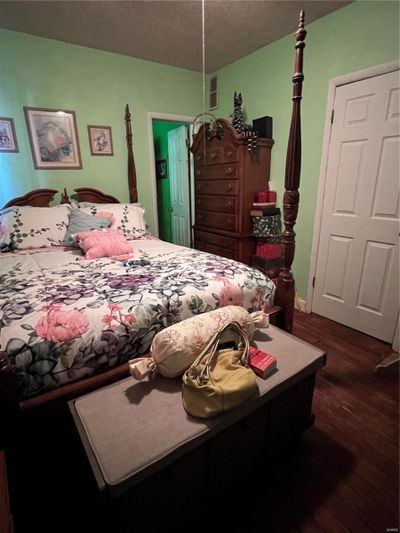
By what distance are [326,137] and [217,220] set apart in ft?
4.12

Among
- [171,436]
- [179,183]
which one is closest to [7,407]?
[171,436]

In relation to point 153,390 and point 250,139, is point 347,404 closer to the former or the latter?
point 153,390

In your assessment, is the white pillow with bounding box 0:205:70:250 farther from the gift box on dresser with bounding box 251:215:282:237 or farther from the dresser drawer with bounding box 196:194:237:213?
the gift box on dresser with bounding box 251:215:282:237

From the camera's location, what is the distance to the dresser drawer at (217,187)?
2.72 metres

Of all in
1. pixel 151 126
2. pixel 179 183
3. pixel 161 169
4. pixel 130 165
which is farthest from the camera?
pixel 161 169

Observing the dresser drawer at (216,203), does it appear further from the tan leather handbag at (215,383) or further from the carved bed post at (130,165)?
the tan leather handbag at (215,383)

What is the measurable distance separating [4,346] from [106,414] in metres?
0.44

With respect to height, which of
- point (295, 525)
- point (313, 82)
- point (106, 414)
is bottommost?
point (295, 525)

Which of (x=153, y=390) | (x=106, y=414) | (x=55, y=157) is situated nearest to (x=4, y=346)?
(x=106, y=414)

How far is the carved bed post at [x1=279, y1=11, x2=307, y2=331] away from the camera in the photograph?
53.4 inches

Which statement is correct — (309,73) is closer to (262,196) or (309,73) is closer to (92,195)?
(262,196)

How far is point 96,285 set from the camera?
1.40m

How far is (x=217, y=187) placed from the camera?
290 cm

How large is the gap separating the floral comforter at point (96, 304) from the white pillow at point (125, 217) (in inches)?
28.6
